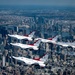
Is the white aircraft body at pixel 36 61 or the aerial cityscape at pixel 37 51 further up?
the white aircraft body at pixel 36 61

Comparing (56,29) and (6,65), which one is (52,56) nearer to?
(6,65)

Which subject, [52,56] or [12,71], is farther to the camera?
[52,56]

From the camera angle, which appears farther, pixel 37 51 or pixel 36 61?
pixel 37 51

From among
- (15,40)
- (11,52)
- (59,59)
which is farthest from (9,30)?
(59,59)

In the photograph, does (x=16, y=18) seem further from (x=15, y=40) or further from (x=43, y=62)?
(x=43, y=62)

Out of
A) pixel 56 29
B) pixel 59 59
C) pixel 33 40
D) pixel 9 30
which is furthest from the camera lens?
pixel 56 29

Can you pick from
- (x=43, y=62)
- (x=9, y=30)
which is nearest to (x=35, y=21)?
(x=9, y=30)

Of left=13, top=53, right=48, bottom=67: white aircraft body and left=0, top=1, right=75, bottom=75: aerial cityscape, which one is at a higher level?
left=13, top=53, right=48, bottom=67: white aircraft body

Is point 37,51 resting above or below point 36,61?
below

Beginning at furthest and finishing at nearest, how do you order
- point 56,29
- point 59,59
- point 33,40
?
point 56,29
point 33,40
point 59,59
